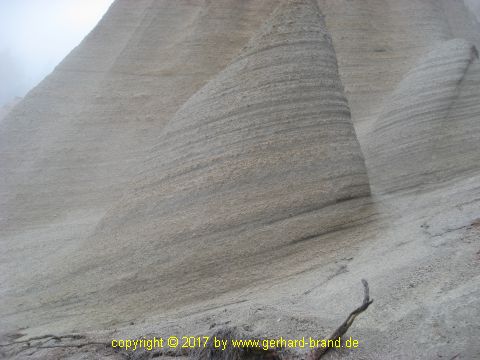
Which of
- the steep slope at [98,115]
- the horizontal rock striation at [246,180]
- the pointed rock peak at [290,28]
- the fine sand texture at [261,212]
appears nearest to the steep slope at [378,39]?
the fine sand texture at [261,212]

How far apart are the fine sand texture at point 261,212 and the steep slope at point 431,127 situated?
28mm

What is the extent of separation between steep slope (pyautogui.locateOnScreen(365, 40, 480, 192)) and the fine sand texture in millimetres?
28

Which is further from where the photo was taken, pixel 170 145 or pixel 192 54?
pixel 192 54

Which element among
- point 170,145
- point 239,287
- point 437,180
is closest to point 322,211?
point 239,287

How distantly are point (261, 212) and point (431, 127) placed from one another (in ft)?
12.1

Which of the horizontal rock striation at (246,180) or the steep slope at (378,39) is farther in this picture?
the steep slope at (378,39)

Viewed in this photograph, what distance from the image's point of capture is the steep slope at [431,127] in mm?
6848

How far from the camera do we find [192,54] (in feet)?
36.4

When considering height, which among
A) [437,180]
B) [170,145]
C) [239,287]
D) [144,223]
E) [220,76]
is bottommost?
[437,180]

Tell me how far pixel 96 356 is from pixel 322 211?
8.37ft

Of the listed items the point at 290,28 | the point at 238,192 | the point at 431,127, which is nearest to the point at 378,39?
the point at 431,127

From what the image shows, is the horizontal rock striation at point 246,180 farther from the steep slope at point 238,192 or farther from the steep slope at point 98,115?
the steep slope at point 98,115

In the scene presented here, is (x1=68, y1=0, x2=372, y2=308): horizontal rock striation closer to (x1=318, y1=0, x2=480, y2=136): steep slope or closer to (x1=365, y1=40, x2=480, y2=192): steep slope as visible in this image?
(x1=365, y1=40, x2=480, y2=192): steep slope

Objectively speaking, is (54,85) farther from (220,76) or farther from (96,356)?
(96,356)
